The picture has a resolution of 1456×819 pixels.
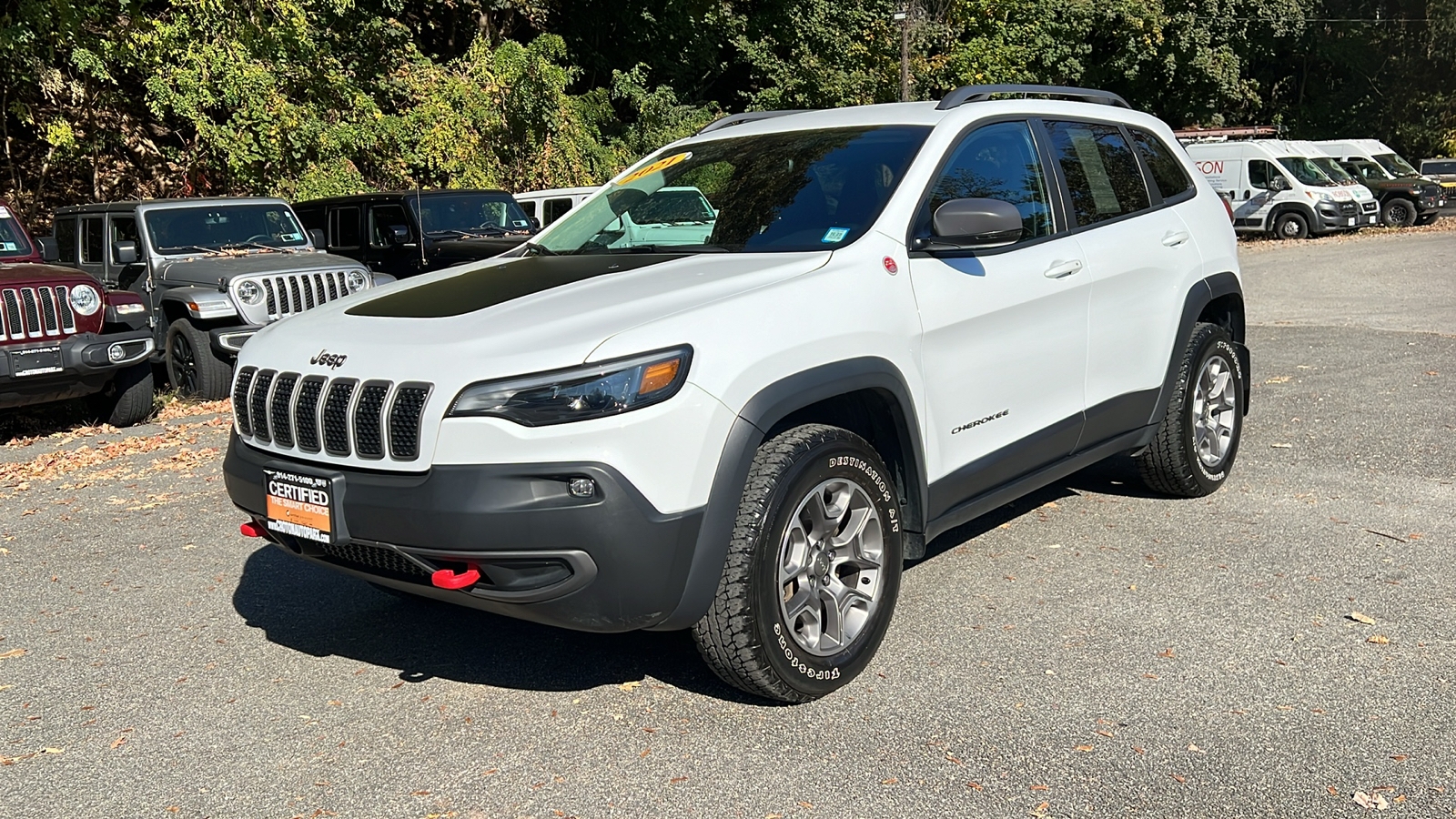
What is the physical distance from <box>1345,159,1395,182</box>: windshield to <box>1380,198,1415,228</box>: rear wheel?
64 centimetres

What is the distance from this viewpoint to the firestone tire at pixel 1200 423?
5684 millimetres

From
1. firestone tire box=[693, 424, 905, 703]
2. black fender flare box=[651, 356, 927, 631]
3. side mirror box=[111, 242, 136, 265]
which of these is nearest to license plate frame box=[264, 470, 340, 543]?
black fender flare box=[651, 356, 927, 631]

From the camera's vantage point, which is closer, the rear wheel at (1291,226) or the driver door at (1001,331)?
the driver door at (1001,331)

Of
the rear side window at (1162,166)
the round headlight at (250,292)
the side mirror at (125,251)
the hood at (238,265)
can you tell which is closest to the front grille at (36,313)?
the round headlight at (250,292)

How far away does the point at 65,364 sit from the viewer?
27.7 feet

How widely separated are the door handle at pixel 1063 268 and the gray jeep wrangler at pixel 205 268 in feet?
24.5

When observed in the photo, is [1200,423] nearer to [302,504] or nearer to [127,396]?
[302,504]

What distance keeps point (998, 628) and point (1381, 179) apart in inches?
1226

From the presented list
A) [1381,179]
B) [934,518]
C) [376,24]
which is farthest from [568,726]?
[1381,179]

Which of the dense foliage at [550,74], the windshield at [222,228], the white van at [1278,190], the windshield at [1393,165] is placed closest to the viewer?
the windshield at [222,228]

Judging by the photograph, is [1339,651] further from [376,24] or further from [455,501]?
[376,24]

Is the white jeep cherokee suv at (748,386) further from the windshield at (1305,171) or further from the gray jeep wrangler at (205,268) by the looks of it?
the windshield at (1305,171)

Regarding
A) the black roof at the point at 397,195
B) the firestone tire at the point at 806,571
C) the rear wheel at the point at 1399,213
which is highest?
the black roof at the point at 397,195

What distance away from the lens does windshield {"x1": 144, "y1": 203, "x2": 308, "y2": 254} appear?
1127 centimetres
